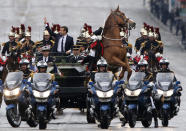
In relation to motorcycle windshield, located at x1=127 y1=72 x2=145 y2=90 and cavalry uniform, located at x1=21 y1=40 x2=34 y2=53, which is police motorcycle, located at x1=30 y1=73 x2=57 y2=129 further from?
cavalry uniform, located at x1=21 y1=40 x2=34 y2=53

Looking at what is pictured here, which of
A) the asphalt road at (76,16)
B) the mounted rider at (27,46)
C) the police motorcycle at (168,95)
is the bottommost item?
the asphalt road at (76,16)

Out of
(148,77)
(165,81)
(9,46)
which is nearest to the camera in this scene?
(165,81)

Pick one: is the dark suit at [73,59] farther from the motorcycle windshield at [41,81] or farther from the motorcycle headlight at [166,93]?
the motorcycle windshield at [41,81]

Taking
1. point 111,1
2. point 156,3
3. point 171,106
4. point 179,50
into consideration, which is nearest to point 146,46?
point 171,106

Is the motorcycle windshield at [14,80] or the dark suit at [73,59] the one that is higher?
the motorcycle windshield at [14,80]

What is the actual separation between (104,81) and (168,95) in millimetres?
1933

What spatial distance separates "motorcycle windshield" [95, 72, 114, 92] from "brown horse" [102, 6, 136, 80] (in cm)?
395

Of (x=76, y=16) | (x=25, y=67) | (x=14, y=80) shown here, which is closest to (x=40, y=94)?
(x=14, y=80)

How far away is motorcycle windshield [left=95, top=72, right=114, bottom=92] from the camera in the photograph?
2119cm

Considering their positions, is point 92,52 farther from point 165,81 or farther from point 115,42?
point 165,81

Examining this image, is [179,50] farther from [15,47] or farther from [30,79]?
[30,79]

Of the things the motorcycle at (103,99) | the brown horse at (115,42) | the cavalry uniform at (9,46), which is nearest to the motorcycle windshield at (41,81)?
the motorcycle at (103,99)

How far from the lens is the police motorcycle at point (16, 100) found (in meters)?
21.6

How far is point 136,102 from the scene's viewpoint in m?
21.8
